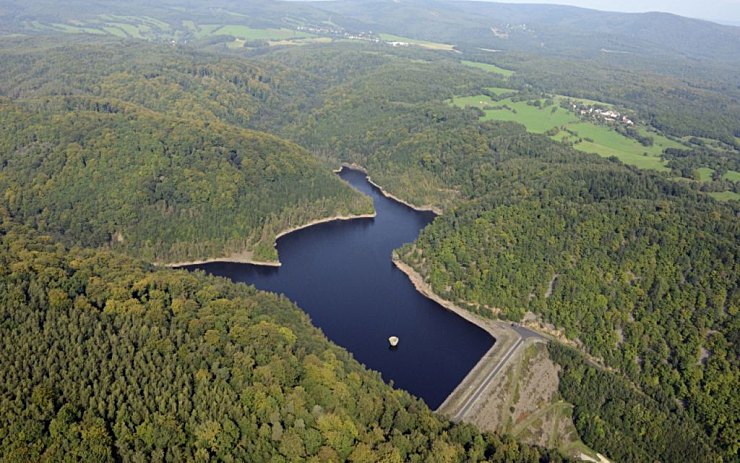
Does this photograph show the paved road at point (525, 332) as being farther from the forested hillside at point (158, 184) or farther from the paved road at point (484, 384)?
the forested hillside at point (158, 184)

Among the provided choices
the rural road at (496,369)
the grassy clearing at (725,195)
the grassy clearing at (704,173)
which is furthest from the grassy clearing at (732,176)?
the rural road at (496,369)

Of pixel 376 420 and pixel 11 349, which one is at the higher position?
pixel 11 349

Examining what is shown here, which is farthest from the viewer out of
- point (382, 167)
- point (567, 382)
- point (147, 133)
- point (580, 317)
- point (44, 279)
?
point (382, 167)

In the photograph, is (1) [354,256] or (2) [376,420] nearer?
(2) [376,420]

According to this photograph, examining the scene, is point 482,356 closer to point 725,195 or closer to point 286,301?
point 286,301

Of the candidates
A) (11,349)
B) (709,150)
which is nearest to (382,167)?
(709,150)

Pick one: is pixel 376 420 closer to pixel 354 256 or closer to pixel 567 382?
pixel 567 382

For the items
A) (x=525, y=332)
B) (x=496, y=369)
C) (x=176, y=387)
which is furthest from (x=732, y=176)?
(x=176, y=387)
